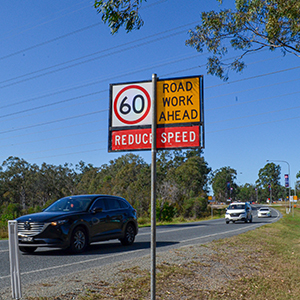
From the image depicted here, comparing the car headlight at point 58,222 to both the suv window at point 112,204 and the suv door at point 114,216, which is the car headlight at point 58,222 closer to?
the suv door at point 114,216

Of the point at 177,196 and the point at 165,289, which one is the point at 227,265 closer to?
the point at 165,289

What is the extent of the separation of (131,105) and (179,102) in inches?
22.0

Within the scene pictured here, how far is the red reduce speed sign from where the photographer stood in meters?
4.61

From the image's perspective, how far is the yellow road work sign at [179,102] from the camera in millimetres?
4398

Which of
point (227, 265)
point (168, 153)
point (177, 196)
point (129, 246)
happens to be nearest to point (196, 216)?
point (177, 196)

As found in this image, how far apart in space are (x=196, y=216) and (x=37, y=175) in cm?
3085

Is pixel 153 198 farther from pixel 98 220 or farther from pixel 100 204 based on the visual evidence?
pixel 100 204

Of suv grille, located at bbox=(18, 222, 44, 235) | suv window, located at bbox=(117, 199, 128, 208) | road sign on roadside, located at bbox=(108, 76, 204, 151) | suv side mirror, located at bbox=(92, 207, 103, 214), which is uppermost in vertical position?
road sign on roadside, located at bbox=(108, 76, 204, 151)

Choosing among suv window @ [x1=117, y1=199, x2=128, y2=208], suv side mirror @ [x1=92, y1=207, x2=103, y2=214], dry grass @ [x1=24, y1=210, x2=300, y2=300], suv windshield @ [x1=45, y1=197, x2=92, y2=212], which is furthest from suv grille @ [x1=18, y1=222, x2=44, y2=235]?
dry grass @ [x1=24, y1=210, x2=300, y2=300]

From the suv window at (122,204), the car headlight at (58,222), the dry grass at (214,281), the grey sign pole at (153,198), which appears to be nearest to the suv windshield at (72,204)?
the car headlight at (58,222)

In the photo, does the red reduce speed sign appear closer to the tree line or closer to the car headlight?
the car headlight

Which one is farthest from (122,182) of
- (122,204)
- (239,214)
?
(122,204)

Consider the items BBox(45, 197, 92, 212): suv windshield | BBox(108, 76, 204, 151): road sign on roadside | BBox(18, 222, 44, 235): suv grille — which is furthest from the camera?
BBox(45, 197, 92, 212): suv windshield

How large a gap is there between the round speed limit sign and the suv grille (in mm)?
7175
